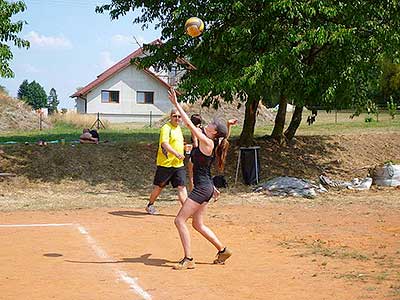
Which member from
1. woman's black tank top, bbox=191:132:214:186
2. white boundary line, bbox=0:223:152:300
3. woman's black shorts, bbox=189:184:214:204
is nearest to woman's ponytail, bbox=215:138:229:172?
woman's black tank top, bbox=191:132:214:186

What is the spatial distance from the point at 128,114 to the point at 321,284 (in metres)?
48.1

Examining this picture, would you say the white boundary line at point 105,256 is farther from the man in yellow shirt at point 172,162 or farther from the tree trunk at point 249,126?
the tree trunk at point 249,126

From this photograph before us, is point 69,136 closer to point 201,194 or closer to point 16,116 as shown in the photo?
point 16,116

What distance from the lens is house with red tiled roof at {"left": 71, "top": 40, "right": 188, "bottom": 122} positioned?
178 feet

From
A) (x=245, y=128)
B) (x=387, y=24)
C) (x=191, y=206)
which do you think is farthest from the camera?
(x=245, y=128)

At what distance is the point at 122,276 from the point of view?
25.6ft

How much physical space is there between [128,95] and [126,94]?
7.9 inches

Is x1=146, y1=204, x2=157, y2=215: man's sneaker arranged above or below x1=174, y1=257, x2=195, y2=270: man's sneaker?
below

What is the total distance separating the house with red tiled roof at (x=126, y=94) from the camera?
54.3 metres

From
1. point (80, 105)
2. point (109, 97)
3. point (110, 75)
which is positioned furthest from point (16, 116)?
point (80, 105)

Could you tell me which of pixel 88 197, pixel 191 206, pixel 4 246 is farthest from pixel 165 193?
pixel 191 206

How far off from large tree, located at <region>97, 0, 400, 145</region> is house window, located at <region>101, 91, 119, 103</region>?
1437 inches

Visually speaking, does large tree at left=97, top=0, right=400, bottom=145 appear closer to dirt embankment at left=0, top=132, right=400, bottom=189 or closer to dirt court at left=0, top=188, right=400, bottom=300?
dirt embankment at left=0, top=132, right=400, bottom=189

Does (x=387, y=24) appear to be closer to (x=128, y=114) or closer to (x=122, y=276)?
(x=122, y=276)
